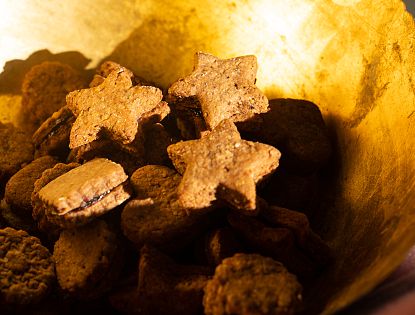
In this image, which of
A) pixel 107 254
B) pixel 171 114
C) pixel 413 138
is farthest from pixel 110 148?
pixel 413 138

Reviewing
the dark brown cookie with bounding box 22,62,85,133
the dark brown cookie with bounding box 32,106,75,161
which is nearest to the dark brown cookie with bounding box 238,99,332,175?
the dark brown cookie with bounding box 32,106,75,161

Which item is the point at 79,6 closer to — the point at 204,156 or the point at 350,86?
the point at 204,156

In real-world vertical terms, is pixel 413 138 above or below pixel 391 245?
above

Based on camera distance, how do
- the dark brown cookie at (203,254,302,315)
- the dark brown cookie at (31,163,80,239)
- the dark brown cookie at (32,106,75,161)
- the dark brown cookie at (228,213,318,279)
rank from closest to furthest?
1. the dark brown cookie at (203,254,302,315)
2. the dark brown cookie at (228,213,318,279)
3. the dark brown cookie at (31,163,80,239)
4. the dark brown cookie at (32,106,75,161)

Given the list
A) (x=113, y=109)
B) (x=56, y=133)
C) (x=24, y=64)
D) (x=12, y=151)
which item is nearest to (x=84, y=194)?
Result: (x=113, y=109)

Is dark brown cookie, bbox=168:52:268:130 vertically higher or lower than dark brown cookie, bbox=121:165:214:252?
higher

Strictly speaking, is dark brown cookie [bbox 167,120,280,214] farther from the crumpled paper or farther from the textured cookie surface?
the textured cookie surface

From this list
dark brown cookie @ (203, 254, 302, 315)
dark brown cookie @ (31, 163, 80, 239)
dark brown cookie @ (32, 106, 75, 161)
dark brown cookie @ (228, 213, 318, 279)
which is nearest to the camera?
dark brown cookie @ (203, 254, 302, 315)

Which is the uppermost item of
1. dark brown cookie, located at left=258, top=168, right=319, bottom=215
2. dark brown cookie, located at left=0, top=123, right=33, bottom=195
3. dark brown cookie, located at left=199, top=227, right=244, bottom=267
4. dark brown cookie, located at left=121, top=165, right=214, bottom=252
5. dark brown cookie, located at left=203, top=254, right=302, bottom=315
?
dark brown cookie, located at left=258, top=168, right=319, bottom=215
